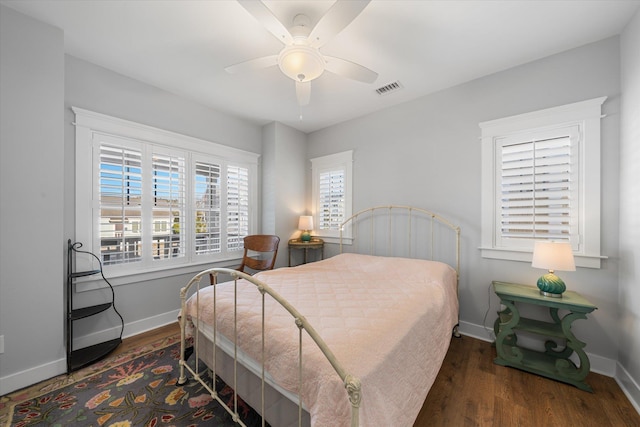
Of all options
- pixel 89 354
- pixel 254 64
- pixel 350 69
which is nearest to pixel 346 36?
pixel 350 69

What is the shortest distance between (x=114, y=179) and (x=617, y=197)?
4.68 meters

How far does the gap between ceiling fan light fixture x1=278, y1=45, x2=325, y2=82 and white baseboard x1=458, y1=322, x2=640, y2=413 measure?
298 centimetres

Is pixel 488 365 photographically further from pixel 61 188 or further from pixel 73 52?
pixel 73 52

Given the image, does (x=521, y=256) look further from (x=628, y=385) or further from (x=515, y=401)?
(x=515, y=401)

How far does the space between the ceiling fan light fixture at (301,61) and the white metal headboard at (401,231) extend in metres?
2.02

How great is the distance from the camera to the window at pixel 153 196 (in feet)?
8.00

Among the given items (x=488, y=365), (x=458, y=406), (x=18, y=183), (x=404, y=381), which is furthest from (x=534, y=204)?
(x=18, y=183)

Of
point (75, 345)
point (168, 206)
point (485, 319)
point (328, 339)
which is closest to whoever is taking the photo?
point (328, 339)

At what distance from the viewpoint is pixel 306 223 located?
3967 millimetres

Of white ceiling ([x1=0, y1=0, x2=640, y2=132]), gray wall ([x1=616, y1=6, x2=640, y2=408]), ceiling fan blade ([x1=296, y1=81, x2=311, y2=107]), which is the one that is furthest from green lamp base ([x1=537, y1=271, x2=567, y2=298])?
ceiling fan blade ([x1=296, y1=81, x2=311, y2=107])

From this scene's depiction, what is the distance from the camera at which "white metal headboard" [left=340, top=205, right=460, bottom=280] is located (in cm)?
286

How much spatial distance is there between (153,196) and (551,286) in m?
4.04

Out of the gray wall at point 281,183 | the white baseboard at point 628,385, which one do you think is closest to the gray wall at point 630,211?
the white baseboard at point 628,385

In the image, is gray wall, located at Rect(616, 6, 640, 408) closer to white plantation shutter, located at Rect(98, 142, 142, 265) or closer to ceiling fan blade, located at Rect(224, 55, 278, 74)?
ceiling fan blade, located at Rect(224, 55, 278, 74)
